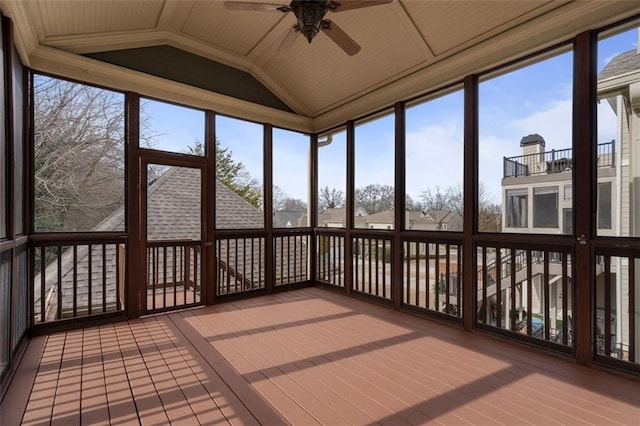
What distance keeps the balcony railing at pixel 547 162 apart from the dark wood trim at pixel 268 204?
10.7 ft

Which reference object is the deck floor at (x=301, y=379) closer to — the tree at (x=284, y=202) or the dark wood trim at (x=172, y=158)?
the dark wood trim at (x=172, y=158)

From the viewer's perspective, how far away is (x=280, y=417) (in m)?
2.02

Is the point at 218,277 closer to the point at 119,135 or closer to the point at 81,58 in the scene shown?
the point at 119,135

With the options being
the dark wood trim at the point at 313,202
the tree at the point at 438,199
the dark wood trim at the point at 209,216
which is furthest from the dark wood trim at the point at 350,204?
the dark wood trim at the point at 209,216

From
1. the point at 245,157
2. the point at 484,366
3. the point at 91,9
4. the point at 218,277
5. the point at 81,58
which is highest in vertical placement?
the point at 91,9

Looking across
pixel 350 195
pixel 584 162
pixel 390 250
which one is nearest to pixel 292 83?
pixel 350 195

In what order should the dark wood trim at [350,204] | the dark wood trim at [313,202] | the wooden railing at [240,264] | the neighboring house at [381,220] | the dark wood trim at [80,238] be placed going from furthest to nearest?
the dark wood trim at [313,202] < the dark wood trim at [350,204] < the wooden railing at [240,264] < the neighboring house at [381,220] < the dark wood trim at [80,238]

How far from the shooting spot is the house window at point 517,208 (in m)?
3.21

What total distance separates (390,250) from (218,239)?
2439 millimetres

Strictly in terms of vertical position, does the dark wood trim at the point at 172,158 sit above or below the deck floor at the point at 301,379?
above

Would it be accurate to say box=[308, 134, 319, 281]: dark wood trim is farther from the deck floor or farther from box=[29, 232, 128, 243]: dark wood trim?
box=[29, 232, 128, 243]: dark wood trim

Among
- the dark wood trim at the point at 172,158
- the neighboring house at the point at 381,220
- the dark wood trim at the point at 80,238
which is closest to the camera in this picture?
the dark wood trim at the point at 80,238

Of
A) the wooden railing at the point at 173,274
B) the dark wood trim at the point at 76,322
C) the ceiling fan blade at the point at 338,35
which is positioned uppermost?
the ceiling fan blade at the point at 338,35

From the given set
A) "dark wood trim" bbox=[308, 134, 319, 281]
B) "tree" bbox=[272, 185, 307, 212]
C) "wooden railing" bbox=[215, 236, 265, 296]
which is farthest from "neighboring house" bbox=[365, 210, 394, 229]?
"wooden railing" bbox=[215, 236, 265, 296]
